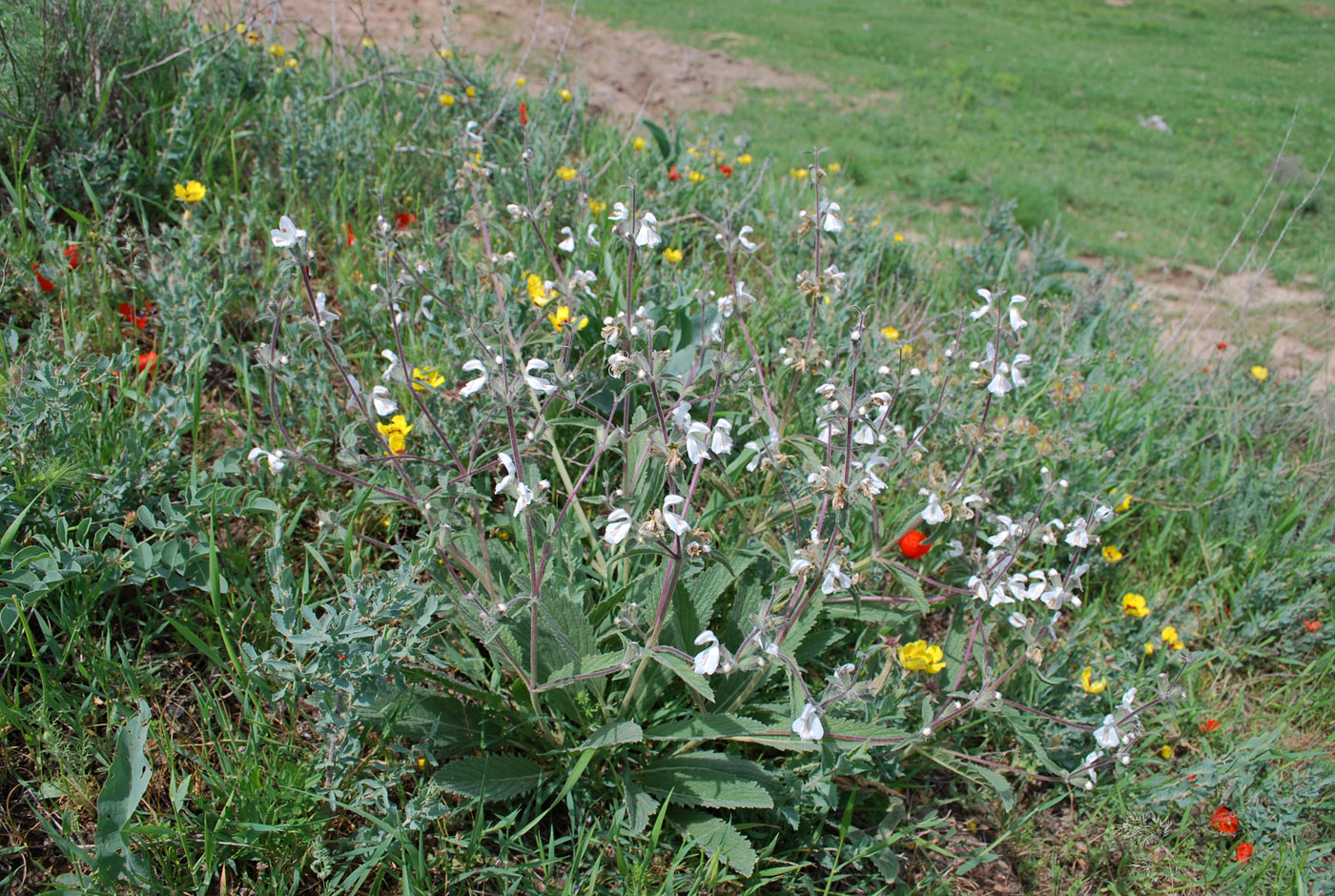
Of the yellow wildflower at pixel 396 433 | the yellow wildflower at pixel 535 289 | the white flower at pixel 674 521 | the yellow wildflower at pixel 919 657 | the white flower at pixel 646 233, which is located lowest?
the yellow wildflower at pixel 919 657

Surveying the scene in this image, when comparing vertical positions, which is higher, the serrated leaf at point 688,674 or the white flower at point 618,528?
the white flower at point 618,528

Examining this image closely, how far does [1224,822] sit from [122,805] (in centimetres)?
239

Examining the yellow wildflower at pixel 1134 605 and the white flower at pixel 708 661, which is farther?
the yellow wildflower at pixel 1134 605

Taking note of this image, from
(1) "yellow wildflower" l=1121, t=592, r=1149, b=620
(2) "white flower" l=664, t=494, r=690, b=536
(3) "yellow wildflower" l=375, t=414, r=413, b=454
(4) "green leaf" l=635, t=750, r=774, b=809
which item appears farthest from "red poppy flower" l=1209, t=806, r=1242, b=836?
(3) "yellow wildflower" l=375, t=414, r=413, b=454

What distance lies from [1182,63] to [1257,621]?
12.7 m

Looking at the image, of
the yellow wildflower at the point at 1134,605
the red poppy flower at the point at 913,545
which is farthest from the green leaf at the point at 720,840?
the yellow wildflower at the point at 1134,605

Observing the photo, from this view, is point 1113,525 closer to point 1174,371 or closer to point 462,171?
point 1174,371

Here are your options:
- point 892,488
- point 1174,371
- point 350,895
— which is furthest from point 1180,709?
point 350,895

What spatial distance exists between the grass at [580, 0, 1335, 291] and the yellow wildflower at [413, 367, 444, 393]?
8.08 feet

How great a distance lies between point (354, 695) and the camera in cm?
153

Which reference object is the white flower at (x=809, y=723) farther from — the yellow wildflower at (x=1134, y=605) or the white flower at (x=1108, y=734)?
the yellow wildflower at (x=1134, y=605)

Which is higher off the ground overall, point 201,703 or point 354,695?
point 354,695

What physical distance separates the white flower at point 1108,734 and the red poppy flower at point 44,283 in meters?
3.03

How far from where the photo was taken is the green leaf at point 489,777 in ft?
5.33
